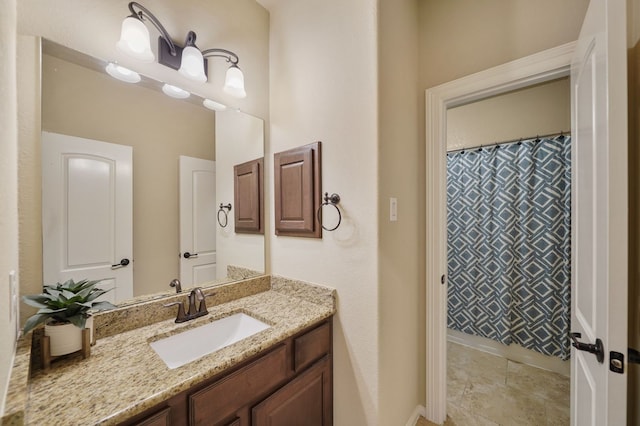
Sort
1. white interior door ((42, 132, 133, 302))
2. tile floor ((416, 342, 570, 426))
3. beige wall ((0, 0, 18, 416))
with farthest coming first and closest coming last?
tile floor ((416, 342, 570, 426)), white interior door ((42, 132, 133, 302)), beige wall ((0, 0, 18, 416))

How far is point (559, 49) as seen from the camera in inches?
48.8

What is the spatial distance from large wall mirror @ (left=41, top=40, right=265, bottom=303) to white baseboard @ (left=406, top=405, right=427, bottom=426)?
133 centimetres

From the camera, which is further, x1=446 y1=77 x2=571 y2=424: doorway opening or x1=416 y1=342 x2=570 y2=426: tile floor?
x1=446 y1=77 x2=571 y2=424: doorway opening

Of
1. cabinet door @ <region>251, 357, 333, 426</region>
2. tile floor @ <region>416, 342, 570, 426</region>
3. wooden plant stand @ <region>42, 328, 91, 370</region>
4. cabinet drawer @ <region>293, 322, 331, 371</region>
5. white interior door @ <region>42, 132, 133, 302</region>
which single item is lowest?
tile floor @ <region>416, 342, 570, 426</region>

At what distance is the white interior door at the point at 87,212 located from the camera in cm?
96

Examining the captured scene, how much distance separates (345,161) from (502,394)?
6.89ft

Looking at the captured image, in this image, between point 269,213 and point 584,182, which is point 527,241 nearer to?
point 584,182

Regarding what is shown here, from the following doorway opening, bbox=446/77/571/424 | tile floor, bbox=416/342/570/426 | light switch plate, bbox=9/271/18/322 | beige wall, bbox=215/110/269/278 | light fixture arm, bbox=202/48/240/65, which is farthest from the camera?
doorway opening, bbox=446/77/571/424

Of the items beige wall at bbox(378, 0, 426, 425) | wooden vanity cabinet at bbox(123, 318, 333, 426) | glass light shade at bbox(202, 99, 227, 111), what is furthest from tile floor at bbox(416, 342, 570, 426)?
glass light shade at bbox(202, 99, 227, 111)

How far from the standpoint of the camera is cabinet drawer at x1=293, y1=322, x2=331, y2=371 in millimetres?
1153

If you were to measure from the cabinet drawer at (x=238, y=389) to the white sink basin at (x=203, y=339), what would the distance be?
21cm

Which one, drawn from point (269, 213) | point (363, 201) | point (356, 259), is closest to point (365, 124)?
point (363, 201)

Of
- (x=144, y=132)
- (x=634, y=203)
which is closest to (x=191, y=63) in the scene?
(x=144, y=132)

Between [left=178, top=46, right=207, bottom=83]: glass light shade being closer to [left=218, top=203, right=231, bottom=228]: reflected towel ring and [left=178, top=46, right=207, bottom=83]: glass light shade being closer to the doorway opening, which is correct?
[left=218, top=203, right=231, bottom=228]: reflected towel ring
